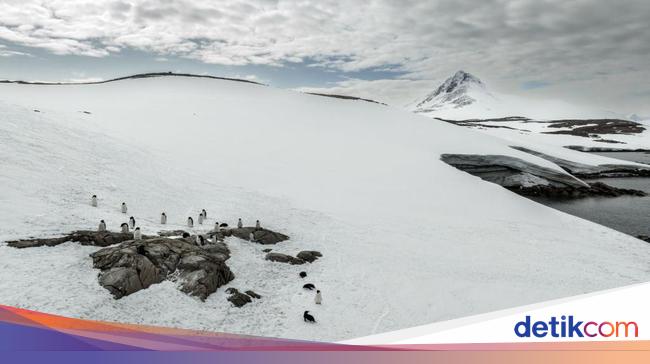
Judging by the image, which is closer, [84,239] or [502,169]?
[84,239]

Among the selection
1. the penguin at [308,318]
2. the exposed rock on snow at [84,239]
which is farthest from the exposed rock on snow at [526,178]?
the exposed rock on snow at [84,239]

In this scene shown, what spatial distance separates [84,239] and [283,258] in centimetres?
1076

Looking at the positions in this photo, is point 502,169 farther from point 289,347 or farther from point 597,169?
point 289,347

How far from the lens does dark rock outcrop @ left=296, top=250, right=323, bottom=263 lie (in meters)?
24.3

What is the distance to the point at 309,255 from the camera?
972 inches

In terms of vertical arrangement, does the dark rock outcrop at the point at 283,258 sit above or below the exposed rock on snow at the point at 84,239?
below

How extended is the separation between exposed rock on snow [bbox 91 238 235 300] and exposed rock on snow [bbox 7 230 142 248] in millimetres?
1647

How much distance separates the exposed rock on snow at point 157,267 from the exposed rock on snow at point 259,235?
535 cm

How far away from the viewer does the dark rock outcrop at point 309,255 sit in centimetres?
2427

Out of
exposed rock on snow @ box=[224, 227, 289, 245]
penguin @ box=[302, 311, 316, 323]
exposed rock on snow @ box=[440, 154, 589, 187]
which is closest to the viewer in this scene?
penguin @ box=[302, 311, 316, 323]

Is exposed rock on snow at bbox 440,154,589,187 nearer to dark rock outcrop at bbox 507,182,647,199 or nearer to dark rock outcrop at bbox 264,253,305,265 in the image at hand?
dark rock outcrop at bbox 507,182,647,199

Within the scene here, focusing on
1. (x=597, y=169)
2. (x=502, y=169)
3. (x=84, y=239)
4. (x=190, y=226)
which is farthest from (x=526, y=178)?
(x=84, y=239)

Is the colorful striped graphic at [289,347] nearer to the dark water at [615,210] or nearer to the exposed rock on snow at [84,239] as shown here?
the exposed rock on snow at [84,239]

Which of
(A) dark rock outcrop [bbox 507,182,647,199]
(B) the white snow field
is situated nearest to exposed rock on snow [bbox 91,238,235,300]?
(B) the white snow field
